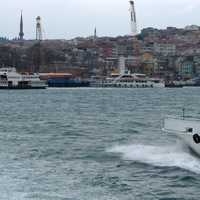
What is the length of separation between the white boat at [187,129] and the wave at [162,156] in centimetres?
36

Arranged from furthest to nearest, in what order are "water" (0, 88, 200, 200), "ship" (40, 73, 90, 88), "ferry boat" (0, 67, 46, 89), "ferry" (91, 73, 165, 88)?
"ferry" (91, 73, 165, 88)
"ship" (40, 73, 90, 88)
"ferry boat" (0, 67, 46, 89)
"water" (0, 88, 200, 200)

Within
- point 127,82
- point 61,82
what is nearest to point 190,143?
point 61,82

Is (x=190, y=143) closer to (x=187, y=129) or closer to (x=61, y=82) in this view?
(x=187, y=129)

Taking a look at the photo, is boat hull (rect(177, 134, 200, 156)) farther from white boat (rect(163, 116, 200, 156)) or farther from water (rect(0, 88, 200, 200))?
water (rect(0, 88, 200, 200))

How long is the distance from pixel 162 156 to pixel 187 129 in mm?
1989

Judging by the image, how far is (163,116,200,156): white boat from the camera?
2192cm

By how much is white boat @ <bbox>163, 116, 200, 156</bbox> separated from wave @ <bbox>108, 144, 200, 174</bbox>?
0.36 meters

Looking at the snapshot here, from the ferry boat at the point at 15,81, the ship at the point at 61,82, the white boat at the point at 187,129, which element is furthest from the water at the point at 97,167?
the ship at the point at 61,82

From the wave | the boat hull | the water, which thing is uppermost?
the boat hull

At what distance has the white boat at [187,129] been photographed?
21.9 meters

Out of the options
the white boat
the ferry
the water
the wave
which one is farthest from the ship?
the white boat

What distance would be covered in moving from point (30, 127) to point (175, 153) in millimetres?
18831

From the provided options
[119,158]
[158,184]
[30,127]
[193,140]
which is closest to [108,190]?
[158,184]

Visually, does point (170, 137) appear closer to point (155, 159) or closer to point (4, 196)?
point (155, 159)
